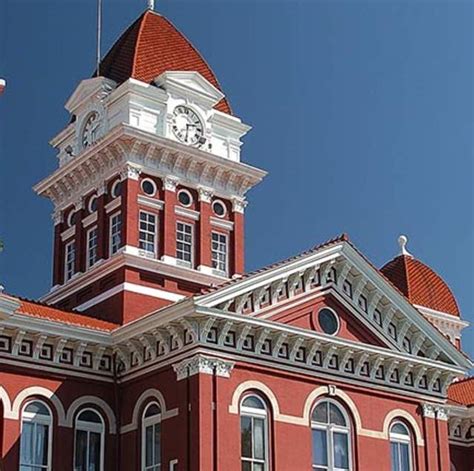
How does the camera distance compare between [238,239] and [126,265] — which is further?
[238,239]

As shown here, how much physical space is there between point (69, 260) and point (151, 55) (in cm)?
712

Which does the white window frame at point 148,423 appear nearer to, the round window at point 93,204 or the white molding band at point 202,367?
the white molding band at point 202,367

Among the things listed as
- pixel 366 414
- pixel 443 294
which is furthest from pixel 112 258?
pixel 443 294

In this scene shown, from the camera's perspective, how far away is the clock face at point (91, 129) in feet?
128

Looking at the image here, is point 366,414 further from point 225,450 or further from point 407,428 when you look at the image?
point 225,450

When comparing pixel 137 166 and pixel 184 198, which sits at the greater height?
pixel 137 166

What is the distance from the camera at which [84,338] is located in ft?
101

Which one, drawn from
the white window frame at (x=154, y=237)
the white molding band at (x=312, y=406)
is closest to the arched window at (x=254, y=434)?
the white molding band at (x=312, y=406)

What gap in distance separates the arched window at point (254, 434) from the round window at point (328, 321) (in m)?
3.19

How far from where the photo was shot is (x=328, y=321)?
3272cm

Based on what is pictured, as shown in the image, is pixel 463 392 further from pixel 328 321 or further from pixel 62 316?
pixel 62 316

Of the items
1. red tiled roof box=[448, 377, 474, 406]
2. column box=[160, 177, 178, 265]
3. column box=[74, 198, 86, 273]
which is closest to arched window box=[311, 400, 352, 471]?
column box=[160, 177, 178, 265]

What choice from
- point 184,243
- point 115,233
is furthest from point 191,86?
point 115,233

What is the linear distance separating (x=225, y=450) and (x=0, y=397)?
18.2ft
